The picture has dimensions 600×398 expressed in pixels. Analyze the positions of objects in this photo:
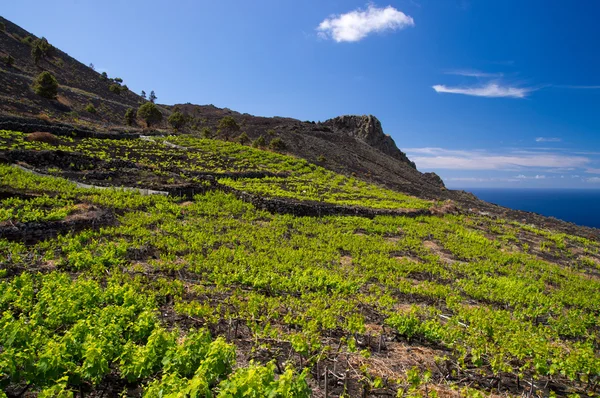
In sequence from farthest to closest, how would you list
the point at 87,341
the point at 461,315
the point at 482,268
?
the point at 482,268, the point at 461,315, the point at 87,341

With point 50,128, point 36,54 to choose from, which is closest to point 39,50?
point 36,54

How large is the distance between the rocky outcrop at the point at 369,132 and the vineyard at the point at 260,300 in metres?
76.2

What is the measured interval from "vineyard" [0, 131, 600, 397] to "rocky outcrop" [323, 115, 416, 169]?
76.2 m

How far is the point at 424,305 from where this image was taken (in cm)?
959

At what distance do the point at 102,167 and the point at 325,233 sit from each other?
18016mm

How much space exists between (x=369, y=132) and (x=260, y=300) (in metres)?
93.1

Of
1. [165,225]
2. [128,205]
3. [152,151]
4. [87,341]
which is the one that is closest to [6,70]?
[152,151]

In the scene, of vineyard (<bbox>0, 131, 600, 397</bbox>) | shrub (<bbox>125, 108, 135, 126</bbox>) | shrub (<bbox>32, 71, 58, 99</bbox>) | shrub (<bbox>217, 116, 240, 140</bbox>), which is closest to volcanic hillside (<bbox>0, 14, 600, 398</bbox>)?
vineyard (<bbox>0, 131, 600, 397</bbox>)

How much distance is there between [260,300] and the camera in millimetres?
7711

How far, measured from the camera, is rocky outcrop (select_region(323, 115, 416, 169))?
313 feet

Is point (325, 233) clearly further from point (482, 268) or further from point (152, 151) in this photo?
point (152, 151)

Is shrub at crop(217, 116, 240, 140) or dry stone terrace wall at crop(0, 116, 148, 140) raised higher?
shrub at crop(217, 116, 240, 140)

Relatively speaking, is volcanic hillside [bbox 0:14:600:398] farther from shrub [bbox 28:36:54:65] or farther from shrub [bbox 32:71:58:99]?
shrub [bbox 28:36:54:65]

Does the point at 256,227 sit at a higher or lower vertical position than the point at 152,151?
lower
